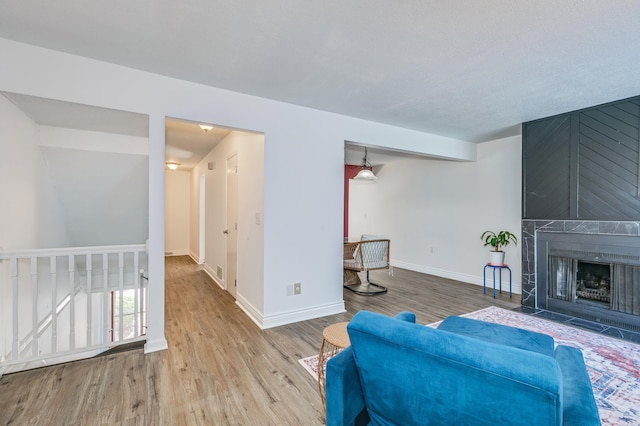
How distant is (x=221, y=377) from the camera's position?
222 cm

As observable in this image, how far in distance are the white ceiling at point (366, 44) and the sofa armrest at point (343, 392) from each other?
1.86 metres

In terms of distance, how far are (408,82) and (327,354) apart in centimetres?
246

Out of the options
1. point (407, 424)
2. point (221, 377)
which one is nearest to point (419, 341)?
point (407, 424)

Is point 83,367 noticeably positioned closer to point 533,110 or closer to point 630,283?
point 533,110

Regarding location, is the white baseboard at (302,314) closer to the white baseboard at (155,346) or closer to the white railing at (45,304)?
the white baseboard at (155,346)

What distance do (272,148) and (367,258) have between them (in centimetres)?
227

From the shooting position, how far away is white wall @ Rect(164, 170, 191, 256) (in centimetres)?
791

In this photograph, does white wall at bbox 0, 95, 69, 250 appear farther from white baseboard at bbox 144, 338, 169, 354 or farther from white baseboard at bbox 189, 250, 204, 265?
white baseboard at bbox 189, 250, 204, 265

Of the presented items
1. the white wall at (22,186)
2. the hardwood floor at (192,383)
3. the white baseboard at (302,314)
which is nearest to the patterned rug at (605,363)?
the hardwood floor at (192,383)

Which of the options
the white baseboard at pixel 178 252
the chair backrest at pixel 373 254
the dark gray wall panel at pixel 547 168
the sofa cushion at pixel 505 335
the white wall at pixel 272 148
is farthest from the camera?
the white baseboard at pixel 178 252

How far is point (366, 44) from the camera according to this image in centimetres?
208

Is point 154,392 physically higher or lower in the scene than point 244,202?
lower

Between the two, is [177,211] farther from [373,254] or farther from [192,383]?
[192,383]

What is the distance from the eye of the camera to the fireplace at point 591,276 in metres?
3.20
